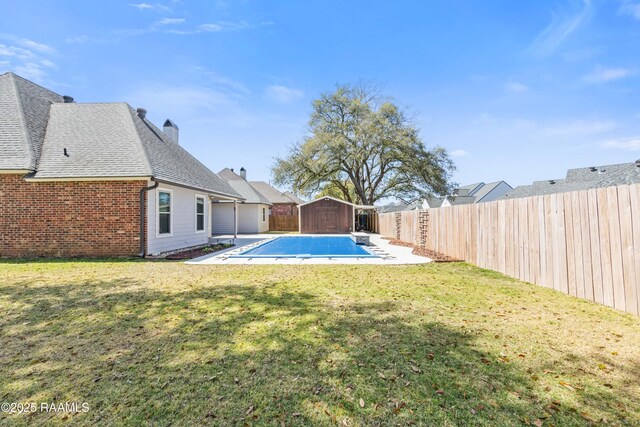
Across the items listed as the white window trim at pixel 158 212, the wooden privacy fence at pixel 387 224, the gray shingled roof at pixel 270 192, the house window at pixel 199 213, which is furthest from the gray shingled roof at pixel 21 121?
the gray shingled roof at pixel 270 192

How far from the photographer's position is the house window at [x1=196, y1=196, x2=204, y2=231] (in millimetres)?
14769

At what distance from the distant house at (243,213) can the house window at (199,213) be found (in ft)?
23.2

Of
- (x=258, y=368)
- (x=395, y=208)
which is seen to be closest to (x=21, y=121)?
(x=258, y=368)

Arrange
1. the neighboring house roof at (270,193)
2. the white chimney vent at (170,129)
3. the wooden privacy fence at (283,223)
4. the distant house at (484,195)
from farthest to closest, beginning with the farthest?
the distant house at (484,195) < the neighboring house roof at (270,193) < the wooden privacy fence at (283,223) < the white chimney vent at (170,129)

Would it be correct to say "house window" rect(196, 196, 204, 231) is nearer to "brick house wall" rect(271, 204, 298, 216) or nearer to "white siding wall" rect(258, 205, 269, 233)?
"white siding wall" rect(258, 205, 269, 233)

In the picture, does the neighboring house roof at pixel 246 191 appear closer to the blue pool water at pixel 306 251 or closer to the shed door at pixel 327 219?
the shed door at pixel 327 219

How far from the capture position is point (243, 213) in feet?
85.5

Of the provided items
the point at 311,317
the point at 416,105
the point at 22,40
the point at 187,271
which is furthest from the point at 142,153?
the point at 416,105

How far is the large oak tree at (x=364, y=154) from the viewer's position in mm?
28766

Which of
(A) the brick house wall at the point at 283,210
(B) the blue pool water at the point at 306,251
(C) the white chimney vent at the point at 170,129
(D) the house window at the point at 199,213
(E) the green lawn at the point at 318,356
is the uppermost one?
(C) the white chimney vent at the point at 170,129

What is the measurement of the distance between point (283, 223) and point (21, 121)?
21.2 metres

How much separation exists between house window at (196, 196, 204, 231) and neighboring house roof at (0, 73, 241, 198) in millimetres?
1108

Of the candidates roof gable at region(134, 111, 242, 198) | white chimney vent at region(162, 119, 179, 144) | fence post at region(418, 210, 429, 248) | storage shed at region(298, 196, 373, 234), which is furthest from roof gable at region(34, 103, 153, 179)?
storage shed at region(298, 196, 373, 234)

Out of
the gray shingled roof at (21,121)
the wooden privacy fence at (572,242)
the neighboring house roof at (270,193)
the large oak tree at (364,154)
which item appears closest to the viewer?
the wooden privacy fence at (572,242)
